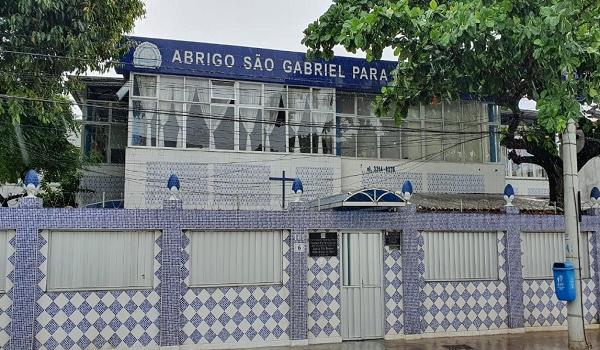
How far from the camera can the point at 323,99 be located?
16.3 meters

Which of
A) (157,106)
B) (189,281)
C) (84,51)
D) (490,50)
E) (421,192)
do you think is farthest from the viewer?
(421,192)

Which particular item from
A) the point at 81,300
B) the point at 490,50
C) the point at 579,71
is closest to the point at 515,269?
the point at 579,71

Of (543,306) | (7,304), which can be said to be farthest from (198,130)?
(543,306)

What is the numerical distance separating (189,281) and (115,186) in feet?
28.9

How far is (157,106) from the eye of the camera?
1498 centimetres

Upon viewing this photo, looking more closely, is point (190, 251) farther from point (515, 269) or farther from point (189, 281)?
point (515, 269)

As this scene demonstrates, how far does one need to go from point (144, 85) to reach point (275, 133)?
3.84m

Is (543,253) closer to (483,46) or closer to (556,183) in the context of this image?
(556,183)

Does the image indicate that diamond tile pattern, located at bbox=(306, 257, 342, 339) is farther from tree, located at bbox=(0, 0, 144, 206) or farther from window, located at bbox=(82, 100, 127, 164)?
window, located at bbox=(82, 100, 127, 164)

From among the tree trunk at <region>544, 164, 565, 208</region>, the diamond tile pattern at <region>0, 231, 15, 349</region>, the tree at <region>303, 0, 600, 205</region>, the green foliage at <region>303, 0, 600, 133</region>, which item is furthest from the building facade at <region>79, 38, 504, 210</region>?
the diamond tile pattern at <region>0, 231, 15, 349</region>

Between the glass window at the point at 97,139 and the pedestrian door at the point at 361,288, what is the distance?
10.3 m

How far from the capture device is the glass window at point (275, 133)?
624 inches

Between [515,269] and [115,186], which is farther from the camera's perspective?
[115,186]

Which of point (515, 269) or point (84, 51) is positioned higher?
point (84, 51)
